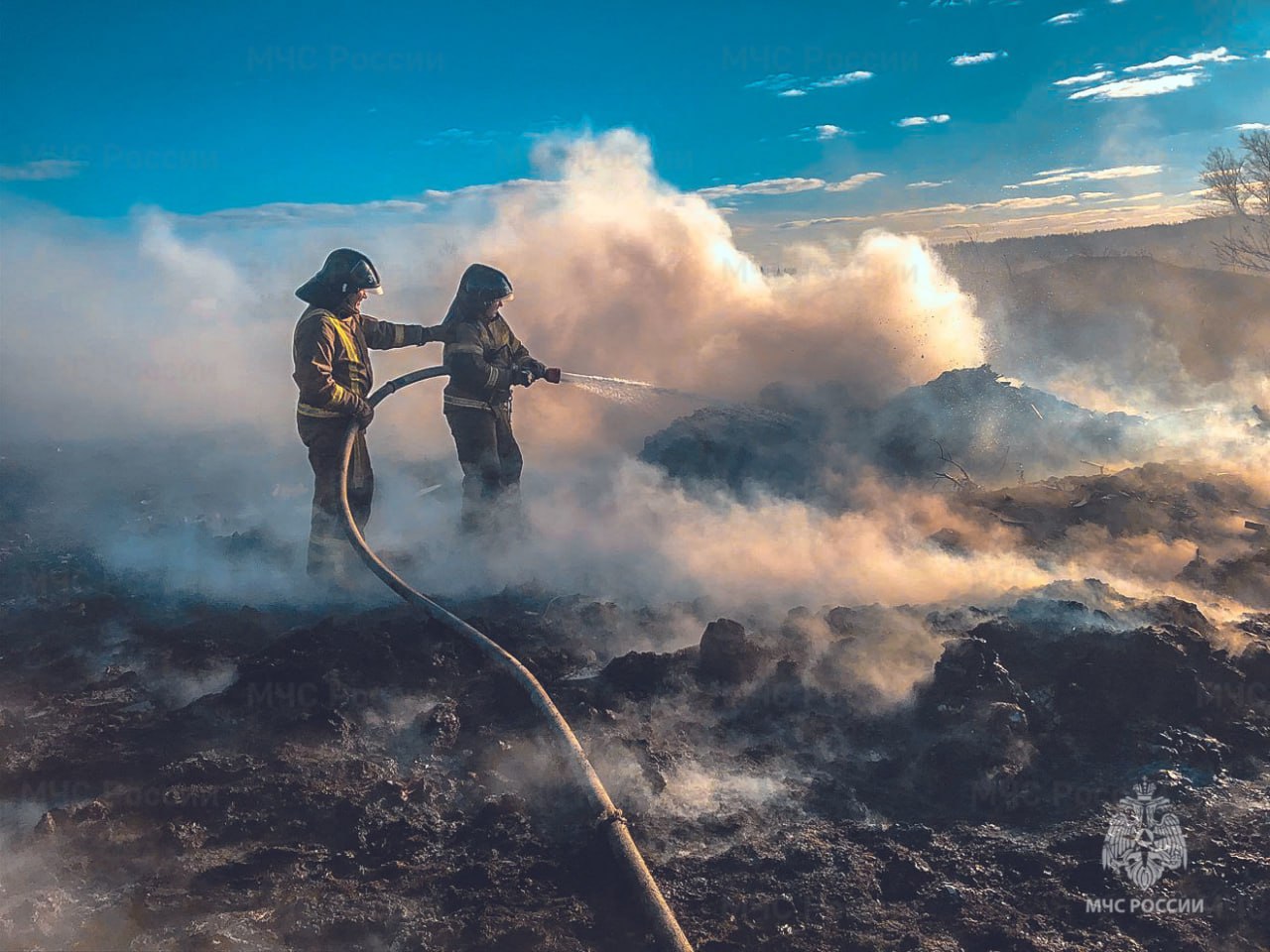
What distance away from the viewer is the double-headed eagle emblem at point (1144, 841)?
3.69 metres

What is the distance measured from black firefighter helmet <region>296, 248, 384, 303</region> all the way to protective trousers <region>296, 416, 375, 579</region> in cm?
108

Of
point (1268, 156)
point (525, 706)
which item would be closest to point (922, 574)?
point (525, 706)

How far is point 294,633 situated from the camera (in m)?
6.05

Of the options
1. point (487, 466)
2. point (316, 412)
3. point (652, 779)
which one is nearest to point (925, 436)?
point (487, 466)

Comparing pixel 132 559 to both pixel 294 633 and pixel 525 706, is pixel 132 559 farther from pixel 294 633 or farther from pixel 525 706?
pixel 525 706

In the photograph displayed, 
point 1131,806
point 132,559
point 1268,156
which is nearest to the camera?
point 1131,806

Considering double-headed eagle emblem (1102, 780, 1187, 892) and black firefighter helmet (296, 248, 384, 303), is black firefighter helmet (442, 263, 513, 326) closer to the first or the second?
black firefighter helmet (296, 248, 384, 303)

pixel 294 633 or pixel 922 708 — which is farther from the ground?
pixel 294 633

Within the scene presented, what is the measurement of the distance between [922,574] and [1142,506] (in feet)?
10.5

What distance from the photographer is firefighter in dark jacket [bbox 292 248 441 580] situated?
6.69 m

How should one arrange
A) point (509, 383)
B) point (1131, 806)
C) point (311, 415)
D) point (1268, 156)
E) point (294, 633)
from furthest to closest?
point (1268, 156)
point (509, 383)
point (311, 415)
point (294, 633)
point (1131, 806)

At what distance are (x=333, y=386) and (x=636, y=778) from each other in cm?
419

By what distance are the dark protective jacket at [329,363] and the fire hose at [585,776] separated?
0.49 metres

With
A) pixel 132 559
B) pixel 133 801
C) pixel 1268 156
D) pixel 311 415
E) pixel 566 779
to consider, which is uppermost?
pixel 1268 156
